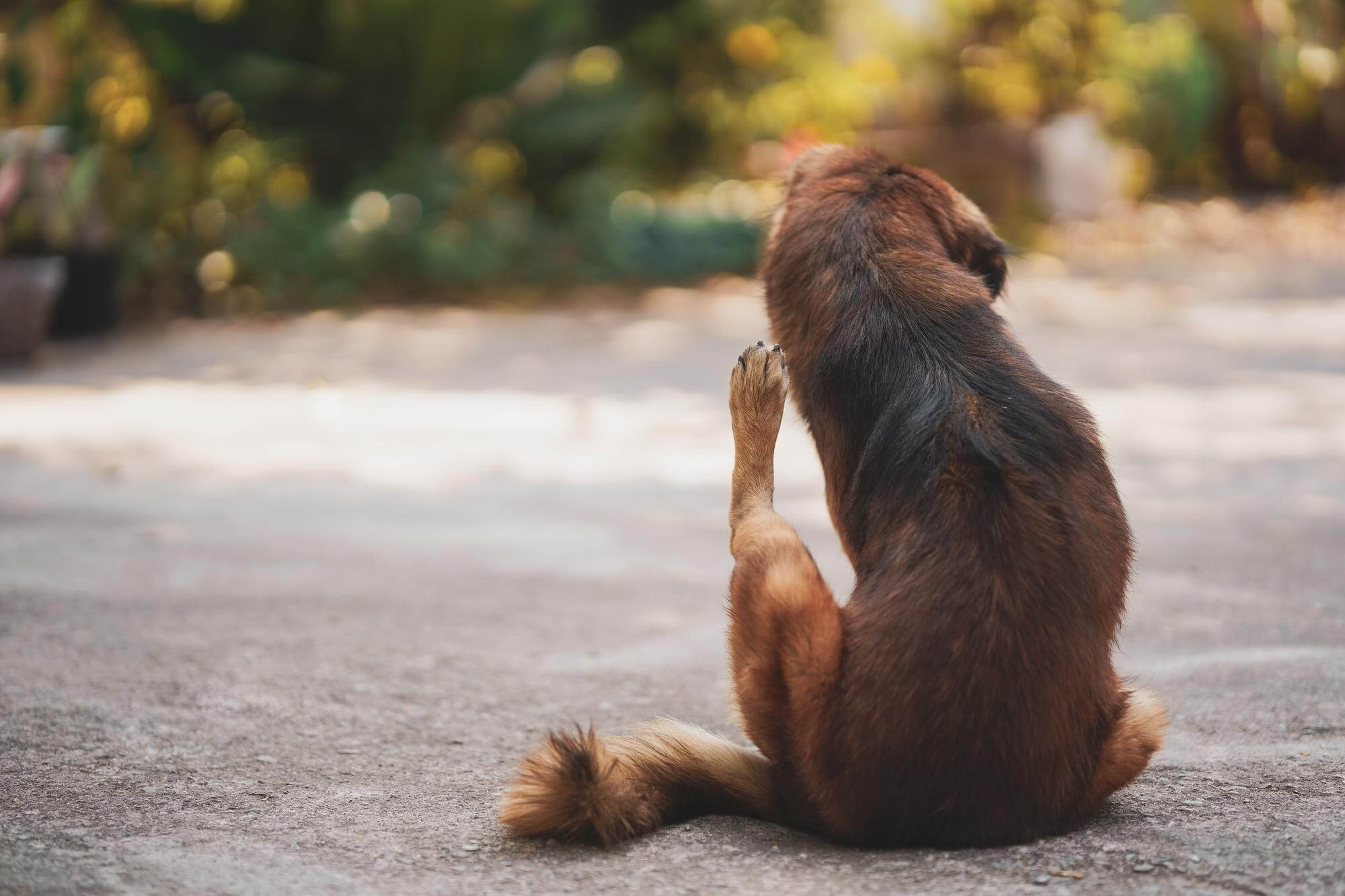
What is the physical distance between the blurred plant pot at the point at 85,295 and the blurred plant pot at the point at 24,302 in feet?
2.41

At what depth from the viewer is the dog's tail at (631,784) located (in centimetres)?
237

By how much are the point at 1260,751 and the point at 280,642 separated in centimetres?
256

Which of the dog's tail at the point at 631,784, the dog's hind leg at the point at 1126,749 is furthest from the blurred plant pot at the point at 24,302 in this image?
the dog's hind leg at the point at 1126,749

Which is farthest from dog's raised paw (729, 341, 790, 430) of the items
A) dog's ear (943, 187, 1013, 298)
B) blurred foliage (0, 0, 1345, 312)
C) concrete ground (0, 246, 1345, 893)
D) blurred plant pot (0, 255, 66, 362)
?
blurred plant pot (0, 255, 66, 362)

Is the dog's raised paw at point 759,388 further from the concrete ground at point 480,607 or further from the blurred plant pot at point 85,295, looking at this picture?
the blurred plant pot at point 85,295

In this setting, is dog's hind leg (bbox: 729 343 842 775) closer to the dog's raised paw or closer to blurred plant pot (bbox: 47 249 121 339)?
the dog's raised paw

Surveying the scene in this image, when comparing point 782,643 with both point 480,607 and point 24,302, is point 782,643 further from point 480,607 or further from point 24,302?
point 24,302

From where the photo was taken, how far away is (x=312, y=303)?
1021cm

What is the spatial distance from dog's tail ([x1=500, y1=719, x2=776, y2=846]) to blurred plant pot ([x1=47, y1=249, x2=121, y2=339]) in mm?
7674

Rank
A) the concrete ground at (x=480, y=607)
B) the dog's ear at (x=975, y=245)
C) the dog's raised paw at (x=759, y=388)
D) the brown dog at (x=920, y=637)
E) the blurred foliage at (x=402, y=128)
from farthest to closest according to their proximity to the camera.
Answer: the blurred foliage at (x=402, y=128) → the dog's ear at (x=975, y=245) → the dog's raised paw at (x=759, y=388) → the concrete ground at (x=480, y=607) → the brown dog at (x=920, y=637)

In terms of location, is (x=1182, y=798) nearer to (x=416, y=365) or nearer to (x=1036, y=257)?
(x=416, y=365)

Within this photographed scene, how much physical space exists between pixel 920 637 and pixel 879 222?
1128 mm

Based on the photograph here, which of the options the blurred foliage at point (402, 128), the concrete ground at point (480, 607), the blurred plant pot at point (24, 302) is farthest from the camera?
→ the blurred foliage at point (402, 128)

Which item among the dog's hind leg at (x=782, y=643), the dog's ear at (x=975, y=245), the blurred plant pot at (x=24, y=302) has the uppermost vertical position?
the blurred plant pot at (x=24, y=302)
